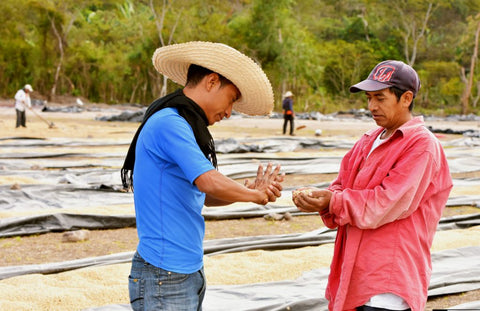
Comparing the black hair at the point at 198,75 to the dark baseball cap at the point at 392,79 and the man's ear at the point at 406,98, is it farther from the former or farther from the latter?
the man's ear at the point at 406,98

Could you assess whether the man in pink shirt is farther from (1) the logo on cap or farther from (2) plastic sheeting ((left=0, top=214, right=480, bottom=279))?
(2) plastic sheeting ((left=0, top=214, right=480, bottom=279))

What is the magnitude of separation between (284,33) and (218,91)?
3317 centimetres

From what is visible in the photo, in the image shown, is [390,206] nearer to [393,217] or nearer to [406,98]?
[393,217]

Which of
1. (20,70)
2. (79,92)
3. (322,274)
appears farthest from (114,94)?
(322,274)

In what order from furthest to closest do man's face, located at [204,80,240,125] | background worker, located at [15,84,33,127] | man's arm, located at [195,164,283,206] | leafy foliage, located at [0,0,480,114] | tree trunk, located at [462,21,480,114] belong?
leafy foliage, located at [0,0,480,114] < tree trunk, located at [462,21,480,114] < background worker, located at [15,84,33,127] < man's face, located at [204,80,240,125] < man's arm, located at [195,164,283,206]

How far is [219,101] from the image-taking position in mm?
2082

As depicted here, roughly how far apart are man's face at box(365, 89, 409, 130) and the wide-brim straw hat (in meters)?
0.45

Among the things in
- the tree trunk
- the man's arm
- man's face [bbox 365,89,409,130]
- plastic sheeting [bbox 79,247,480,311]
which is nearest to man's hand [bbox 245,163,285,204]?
the man's arm

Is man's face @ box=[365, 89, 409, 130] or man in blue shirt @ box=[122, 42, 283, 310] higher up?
man's face @ box=[365, 89, 409, 130]

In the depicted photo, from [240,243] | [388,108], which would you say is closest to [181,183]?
[388,108]

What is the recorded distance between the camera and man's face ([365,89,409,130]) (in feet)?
7.40

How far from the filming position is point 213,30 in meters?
36.5

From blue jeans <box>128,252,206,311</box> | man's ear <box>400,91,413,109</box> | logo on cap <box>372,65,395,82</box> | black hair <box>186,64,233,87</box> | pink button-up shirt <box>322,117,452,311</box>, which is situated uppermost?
logo on cap <box>372,65,395,82</box>

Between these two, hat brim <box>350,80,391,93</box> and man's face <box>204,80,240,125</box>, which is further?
hat brim <box>350,80,391,93</box>
